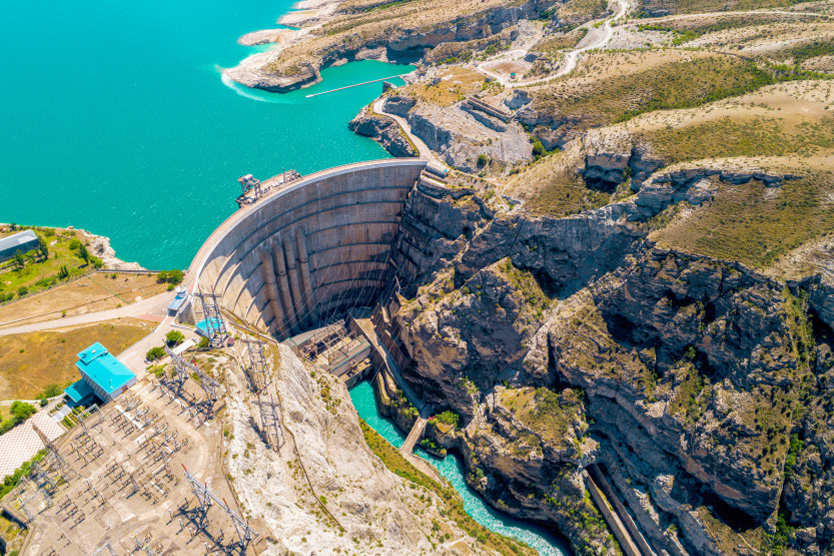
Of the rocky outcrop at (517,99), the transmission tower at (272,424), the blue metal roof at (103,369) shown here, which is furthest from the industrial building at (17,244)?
the rocky outcrop at (517,99)

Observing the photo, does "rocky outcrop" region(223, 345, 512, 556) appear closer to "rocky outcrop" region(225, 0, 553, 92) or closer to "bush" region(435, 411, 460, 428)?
"bush" region(435, 411, 460, 428)

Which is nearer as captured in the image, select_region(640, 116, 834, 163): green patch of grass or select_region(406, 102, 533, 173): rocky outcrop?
select_region(640, 116, 834, 163): green patch of grass

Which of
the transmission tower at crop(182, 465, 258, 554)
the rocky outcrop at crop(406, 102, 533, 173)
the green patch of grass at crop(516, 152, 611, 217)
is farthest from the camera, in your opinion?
the rocky outcrop at crop(406, 102, 533, 173)

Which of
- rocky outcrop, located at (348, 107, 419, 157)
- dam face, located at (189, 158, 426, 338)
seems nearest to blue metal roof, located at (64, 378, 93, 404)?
dam face, located at (189, 158, 426, 338)

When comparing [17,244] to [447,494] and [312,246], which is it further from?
[447,494]

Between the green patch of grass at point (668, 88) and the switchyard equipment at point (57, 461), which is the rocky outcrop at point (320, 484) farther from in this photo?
the green patch of grass at point (668, 88)

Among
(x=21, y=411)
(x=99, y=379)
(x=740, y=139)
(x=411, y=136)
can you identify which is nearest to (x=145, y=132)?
(x=411, y=136)
